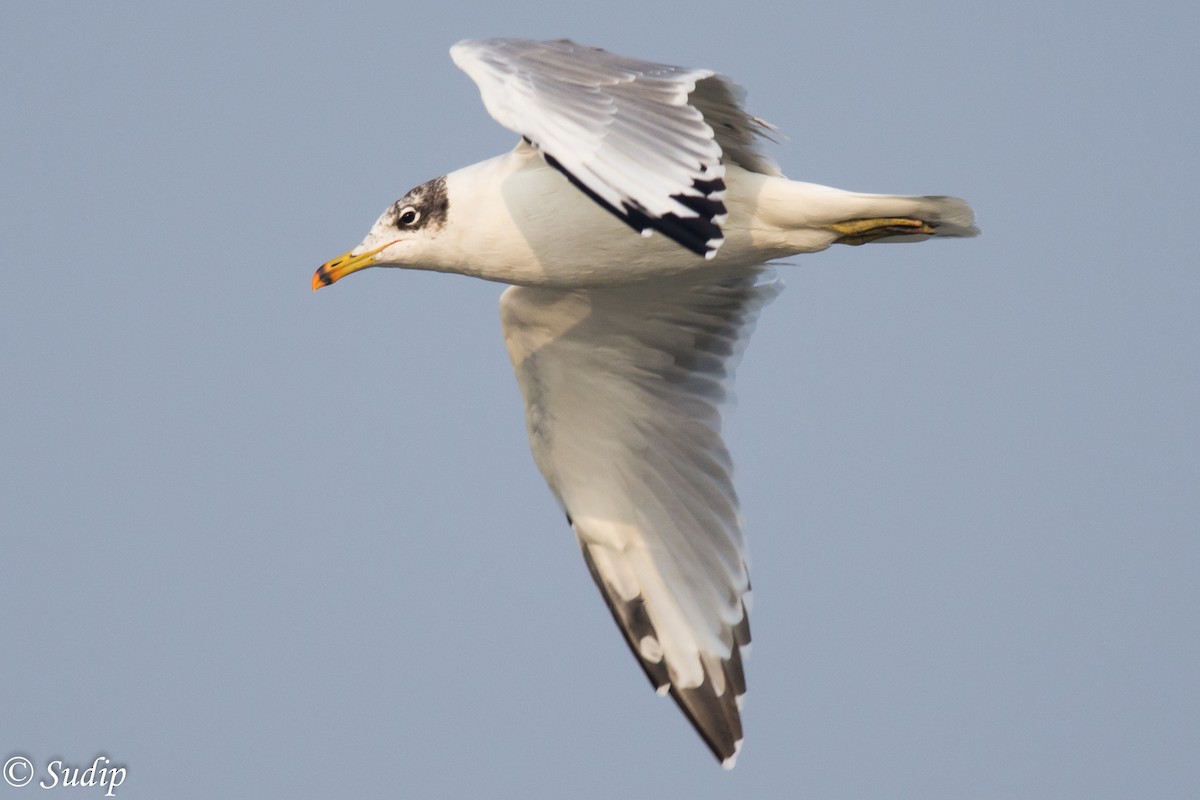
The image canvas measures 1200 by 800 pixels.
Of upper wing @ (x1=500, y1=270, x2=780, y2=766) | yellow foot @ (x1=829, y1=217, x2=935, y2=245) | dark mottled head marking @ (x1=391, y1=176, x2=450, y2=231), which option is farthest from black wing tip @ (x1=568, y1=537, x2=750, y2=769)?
dark mottled head marking @ (x1=391, y1=176, x2=450, y2=231)

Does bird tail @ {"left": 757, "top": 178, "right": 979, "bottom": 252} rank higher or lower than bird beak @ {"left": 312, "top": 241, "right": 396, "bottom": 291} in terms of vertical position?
lower

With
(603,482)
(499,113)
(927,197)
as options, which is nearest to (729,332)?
(603,482)

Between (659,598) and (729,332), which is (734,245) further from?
(659,598)

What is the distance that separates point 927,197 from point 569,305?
168 centimetres

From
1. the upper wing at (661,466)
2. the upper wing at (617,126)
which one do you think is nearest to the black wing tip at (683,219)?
the upper wing at (617,126)

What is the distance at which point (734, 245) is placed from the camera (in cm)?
686

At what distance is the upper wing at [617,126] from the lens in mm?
5035

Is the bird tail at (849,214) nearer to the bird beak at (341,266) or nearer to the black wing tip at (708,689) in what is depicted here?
the bird beak at (341,266)

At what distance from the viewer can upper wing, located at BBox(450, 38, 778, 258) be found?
5035 mm

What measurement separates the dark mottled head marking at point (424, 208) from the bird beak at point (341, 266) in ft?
0.48

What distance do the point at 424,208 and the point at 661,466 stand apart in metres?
1.84

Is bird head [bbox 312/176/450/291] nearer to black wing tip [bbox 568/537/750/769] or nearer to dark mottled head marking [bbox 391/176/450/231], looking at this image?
dark mottled head marking [bbox 391/176/450/231]

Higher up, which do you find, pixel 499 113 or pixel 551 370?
pixel 499 113

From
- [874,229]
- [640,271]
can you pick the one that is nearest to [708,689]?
[640,271]
